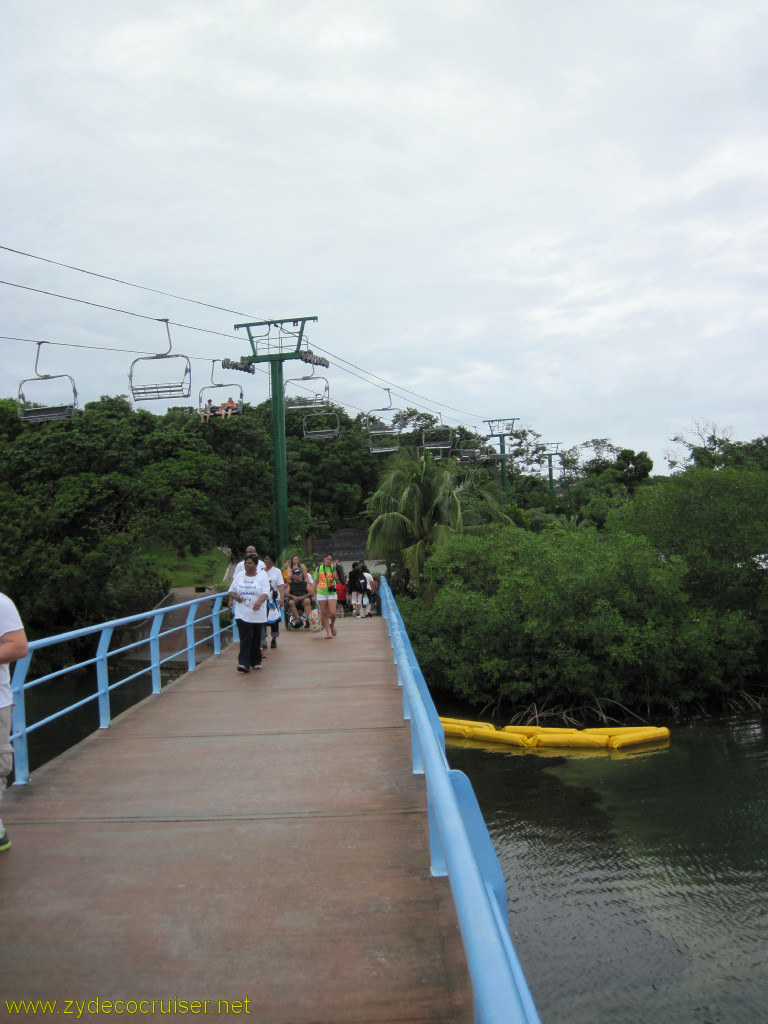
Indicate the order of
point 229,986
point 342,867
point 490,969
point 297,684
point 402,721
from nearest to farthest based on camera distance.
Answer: point 490,969
point 229,986
point 342,867
point 402,721
point 297,684

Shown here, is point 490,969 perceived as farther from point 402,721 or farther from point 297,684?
point 297,684

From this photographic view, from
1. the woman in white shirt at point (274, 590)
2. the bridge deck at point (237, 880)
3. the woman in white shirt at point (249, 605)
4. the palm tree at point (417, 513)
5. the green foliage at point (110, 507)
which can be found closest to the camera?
the bridge deck at point (237, 880)

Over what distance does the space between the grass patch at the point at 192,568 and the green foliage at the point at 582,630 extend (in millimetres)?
22554

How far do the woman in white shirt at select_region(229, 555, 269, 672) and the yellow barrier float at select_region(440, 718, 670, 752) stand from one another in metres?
14.2

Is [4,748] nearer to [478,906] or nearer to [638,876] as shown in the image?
[478,906]

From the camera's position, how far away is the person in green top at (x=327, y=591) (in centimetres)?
1404

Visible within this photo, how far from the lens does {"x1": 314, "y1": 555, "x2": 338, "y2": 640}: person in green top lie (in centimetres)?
1404

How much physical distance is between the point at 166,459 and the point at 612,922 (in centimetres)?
2900

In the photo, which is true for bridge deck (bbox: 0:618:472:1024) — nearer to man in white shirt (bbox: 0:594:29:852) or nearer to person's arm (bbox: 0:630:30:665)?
man in white shirt (bbox: 0:594:29:852)

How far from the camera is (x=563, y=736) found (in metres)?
23.6

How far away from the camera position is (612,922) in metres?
14.3

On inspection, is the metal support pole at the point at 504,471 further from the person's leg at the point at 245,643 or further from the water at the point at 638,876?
the person's leg at the point at 245,643

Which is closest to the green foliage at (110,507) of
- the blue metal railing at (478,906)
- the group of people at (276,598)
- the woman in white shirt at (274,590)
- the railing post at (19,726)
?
the group of people at (276,598)

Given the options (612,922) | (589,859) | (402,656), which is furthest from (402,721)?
(589,859)
